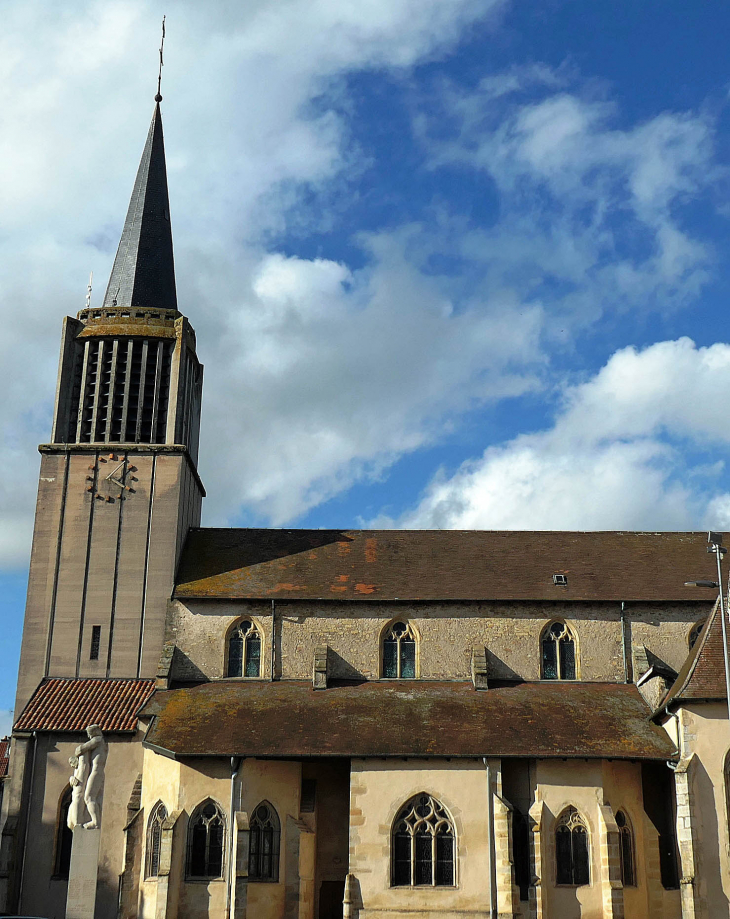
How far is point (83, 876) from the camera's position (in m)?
25.5

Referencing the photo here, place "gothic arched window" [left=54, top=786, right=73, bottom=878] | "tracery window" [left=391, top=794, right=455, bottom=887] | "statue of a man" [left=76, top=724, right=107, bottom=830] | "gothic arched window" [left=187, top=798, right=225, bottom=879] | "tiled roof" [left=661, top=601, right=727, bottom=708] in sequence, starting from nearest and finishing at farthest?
"statue of a man" [left=76, top=724, right=107, bottom=830], "tracery window" [left=391, top=794, right=455, bottom=887], "tiled roof" [left=661, top=601, right=727, bottom=708], "gothic arched window" [left=187, top=798, right=225, bottom=879], "gothic arched window" [left=54, top=786, right=73, bottom=878]

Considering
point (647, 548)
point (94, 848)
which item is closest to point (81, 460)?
point (94, 848)

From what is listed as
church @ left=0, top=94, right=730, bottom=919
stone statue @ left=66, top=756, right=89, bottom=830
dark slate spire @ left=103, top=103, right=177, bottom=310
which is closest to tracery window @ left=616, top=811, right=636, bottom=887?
church @ left=0, top=94, right=730, bottom=919

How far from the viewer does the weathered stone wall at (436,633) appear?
35656 millimetres

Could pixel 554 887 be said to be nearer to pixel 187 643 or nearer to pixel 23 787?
pixel 187 643

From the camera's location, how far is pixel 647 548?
130 ft

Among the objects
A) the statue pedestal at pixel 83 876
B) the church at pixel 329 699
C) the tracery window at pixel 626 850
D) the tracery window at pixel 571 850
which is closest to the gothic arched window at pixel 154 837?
the church at pixel 329 699


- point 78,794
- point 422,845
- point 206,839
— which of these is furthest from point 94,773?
point 422,845

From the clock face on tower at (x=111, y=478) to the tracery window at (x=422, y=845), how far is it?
1637cm

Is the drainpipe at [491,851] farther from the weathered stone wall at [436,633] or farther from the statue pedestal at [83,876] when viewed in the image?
the statue pedestal at [83,876]

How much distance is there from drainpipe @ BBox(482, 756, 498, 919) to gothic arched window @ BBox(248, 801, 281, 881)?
21.6ft

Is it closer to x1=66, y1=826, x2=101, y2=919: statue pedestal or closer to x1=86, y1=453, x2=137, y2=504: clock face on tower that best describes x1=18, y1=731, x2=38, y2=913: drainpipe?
x1=66, y1=826, x2=101, y2=919: statue pedestal

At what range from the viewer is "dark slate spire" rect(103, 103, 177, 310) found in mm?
42156

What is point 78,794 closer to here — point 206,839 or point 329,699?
point 206,839
